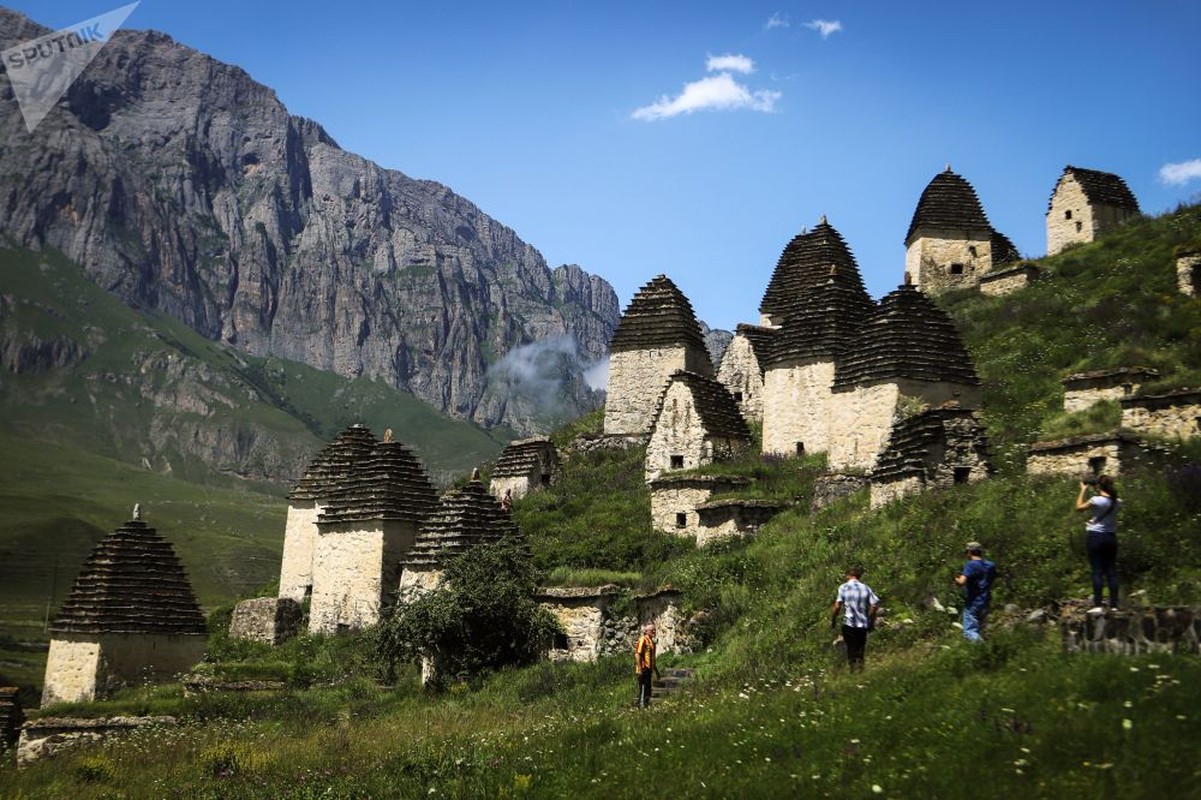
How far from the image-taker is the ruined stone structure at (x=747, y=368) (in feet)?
146

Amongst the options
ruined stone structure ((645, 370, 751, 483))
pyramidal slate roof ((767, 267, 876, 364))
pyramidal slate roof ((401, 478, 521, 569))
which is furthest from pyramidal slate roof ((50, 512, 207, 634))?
pyramidal slate roof ((767, 267, 876, 364))

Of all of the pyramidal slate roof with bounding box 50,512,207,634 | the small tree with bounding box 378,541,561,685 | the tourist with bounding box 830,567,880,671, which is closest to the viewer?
the tourist with bounding box 830,567,880,671

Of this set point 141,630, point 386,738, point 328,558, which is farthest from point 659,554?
point 386,738

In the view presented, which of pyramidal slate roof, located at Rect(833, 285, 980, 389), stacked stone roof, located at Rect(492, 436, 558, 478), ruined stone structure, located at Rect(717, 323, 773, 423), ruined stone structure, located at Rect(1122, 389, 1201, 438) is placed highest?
ruined stone structure, located at Rect(717, 323, 773, 423)

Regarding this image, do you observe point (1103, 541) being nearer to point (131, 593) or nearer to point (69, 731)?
point (69, 731)

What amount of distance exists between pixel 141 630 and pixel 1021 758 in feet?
81.7

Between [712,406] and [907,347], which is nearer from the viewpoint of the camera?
[907,347]

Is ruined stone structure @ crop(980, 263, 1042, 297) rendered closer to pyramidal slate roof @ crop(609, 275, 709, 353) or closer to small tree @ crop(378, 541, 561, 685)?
pyramidal slate roof @ crop(609, 275, 709, 353)

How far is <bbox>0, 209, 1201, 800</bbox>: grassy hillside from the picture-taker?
11750 millimetres

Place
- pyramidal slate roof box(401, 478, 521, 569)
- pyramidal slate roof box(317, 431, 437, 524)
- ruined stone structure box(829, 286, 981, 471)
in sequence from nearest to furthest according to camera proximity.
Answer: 1. pyramidal slate roof box(401, 478, 521, 569)
2. ruined stone structure box(829, 286, 981, 471)
3. pyramidal slate roof box(317, 431, 437, 524)

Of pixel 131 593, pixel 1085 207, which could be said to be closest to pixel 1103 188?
pixel 1085 207

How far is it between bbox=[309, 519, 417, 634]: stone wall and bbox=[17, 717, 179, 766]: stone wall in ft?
30.5

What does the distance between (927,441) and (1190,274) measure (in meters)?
19.0

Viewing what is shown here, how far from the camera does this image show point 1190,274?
40.4 metres
